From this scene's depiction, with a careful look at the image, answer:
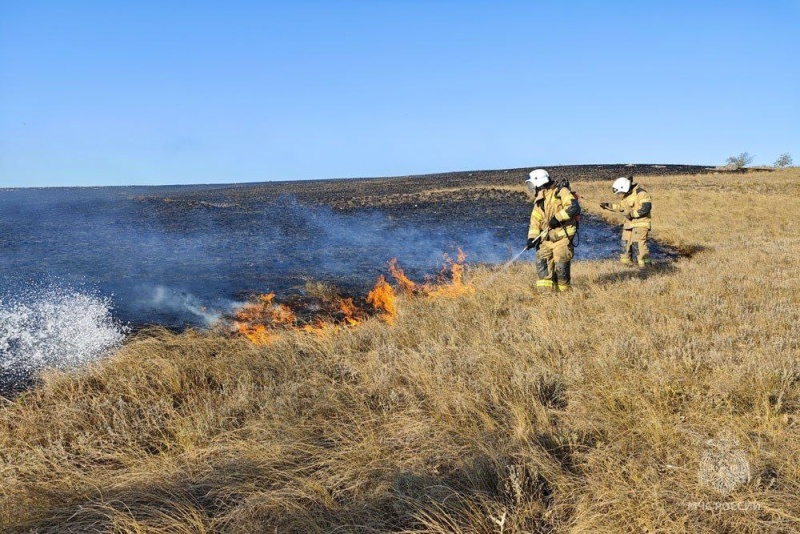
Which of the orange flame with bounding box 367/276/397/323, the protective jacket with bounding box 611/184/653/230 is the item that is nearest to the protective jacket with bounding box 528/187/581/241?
the orange flame with bounding box 367/276/397/323

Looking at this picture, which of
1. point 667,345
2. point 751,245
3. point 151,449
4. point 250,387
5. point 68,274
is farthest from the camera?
point 751,245

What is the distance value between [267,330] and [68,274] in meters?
6.90

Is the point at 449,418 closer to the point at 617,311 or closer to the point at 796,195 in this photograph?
the point at 617,311

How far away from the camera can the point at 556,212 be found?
825 centimetres

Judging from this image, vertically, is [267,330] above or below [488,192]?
below

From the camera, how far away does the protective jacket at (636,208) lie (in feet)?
36.0

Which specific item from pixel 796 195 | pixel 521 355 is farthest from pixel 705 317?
pixel 796 195

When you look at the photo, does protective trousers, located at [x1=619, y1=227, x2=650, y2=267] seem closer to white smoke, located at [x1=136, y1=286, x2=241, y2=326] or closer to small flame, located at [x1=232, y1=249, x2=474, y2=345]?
small flame, located at [x1=232, y1=249, x2=474, y2=345]

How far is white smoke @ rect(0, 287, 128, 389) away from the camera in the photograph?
5.94 metres

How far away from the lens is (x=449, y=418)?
12.5 ft

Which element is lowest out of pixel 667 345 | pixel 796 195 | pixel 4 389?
pixel 4 389

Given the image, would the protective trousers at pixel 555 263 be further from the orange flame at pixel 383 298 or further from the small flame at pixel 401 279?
the orange flame at pixel 383 298

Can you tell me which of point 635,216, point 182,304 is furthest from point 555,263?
point 182,304

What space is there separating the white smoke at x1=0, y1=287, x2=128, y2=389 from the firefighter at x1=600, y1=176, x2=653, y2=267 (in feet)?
35.6
